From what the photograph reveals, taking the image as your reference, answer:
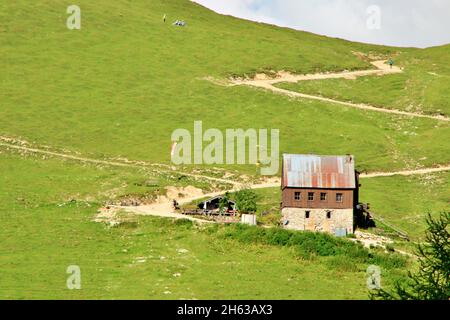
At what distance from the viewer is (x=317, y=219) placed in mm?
83375

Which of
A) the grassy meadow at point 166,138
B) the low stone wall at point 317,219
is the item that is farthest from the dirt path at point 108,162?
the low stone wall at point 317,219

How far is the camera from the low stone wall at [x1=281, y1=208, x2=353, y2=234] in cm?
8306

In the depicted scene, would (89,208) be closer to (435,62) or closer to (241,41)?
(241,41)

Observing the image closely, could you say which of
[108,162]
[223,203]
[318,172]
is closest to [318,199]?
[318,172]

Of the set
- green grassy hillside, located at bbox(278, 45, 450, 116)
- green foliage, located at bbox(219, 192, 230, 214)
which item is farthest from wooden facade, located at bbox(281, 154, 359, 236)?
green grassy hillside, located at bbox(278, 45, 450, 116)

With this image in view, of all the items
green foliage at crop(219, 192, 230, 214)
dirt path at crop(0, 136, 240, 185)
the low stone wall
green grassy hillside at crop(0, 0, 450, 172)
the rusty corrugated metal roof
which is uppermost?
green grassy hillside at crop(0, 0, 450, 172)

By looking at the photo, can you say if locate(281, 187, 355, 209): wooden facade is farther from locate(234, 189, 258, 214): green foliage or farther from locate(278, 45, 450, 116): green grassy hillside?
locate(278, 45, 450, 116): green grassy hillside

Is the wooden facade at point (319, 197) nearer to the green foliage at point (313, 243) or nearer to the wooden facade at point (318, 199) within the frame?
the wooden facade at point (318, 199)

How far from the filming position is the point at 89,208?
88688 mm

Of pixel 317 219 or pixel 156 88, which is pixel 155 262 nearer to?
pixel 317 219

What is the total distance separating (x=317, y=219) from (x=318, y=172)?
454 cm

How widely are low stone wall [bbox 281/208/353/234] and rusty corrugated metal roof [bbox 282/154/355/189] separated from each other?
7.37 ft

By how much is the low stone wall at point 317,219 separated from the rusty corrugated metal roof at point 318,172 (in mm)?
2247

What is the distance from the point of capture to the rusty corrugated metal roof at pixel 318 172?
84375mm
